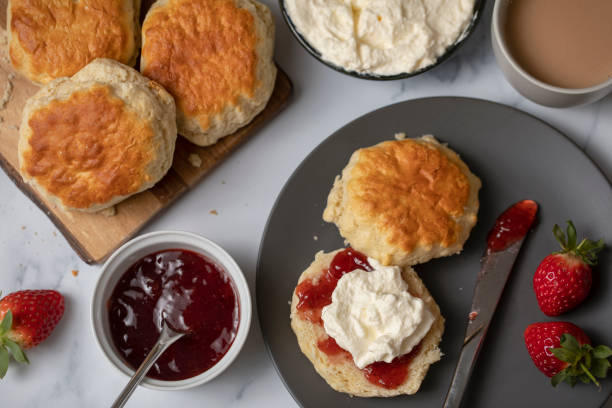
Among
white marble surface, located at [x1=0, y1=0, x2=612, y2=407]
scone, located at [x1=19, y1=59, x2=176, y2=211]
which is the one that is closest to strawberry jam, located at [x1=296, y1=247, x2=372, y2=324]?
white marble surface, located at [x1=0, y1=0, x2=612, y2=407]

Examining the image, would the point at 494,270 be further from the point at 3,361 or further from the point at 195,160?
the point at 3,361

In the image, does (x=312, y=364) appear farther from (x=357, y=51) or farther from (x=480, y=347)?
(x=357, y=51)

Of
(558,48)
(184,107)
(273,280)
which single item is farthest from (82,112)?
(558,48)

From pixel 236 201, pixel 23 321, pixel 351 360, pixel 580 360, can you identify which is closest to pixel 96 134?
pixel 236 201

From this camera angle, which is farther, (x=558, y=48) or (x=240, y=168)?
(x=240, y=168)

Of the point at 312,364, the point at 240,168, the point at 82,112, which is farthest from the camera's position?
the point at 240,168

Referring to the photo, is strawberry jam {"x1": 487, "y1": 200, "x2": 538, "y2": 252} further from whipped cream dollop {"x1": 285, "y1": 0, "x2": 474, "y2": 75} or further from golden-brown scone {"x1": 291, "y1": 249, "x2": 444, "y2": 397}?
whipped cream dollop {"x1": 285, "y1": 0, "x2": 474, "y2": 75}
